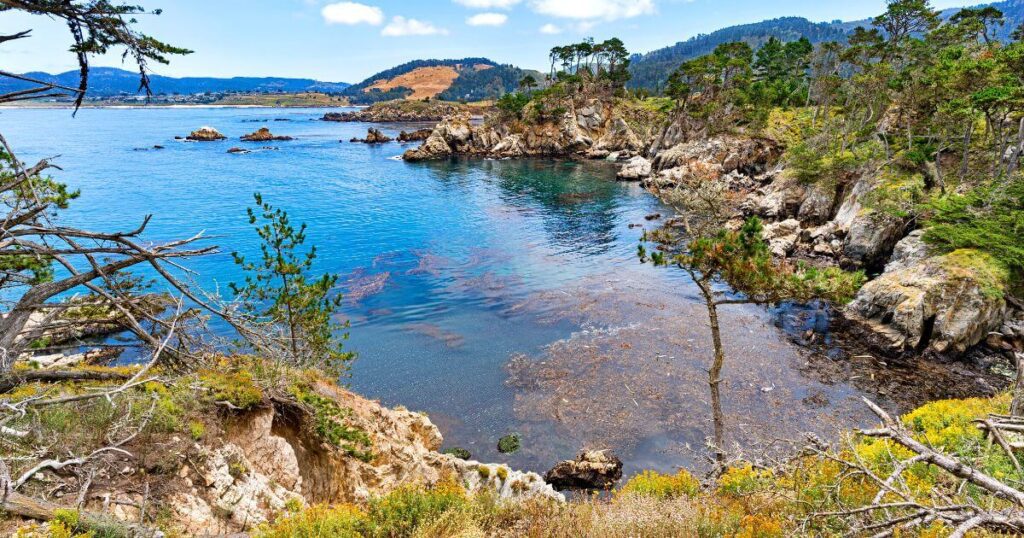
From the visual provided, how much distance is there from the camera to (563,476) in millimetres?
17312

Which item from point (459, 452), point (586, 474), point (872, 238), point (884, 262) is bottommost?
point (459, 452)

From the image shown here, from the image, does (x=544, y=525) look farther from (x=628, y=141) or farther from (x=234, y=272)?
(x=628, y=141)

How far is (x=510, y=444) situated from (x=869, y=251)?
31727 millimetres

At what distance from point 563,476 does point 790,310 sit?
21.9 meters

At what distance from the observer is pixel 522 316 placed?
30906 millimetres

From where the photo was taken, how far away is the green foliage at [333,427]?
12023 mm

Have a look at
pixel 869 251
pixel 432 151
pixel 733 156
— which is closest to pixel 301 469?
pixel 869 251

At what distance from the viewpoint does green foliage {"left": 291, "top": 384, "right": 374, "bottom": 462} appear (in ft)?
39.4

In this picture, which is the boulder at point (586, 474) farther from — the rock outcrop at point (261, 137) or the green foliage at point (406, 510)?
the rock outcrop at point (261, 137)

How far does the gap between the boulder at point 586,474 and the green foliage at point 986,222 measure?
81.3ft

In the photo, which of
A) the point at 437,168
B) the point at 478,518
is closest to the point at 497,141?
the point at 437,168

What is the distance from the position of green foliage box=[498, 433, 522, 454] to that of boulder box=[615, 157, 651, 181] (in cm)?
6387

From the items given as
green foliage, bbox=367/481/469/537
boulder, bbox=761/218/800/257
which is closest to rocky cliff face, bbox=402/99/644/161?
boulder, bbox=761/218/800/257

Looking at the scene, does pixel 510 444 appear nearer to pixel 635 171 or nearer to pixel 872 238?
pixel 872 238
